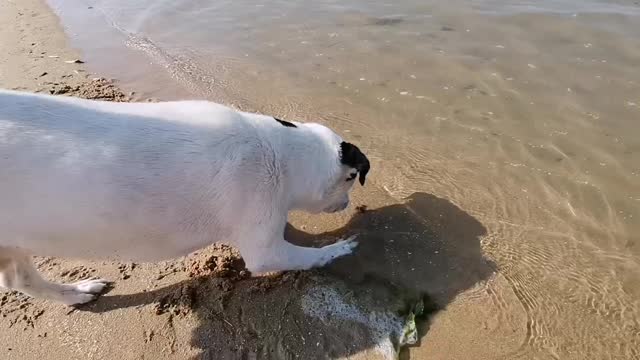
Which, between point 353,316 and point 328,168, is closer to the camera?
point 353,316

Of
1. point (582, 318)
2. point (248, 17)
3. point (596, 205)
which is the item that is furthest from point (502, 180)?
point (248, 17)

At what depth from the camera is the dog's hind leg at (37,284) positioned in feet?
13.0

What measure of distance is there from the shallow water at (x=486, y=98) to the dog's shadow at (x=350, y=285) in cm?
21

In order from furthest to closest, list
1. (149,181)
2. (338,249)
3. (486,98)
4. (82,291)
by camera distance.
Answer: (486,98) → (338,249) → (82,291) → (149,181)

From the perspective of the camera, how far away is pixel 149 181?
11.6 ft

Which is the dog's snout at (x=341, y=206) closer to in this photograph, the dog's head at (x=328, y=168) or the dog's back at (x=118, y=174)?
the dog's head at (x=328, y=168)

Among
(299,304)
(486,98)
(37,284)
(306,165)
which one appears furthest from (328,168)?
(486,98)

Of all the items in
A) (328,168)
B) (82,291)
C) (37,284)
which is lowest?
(82,291)

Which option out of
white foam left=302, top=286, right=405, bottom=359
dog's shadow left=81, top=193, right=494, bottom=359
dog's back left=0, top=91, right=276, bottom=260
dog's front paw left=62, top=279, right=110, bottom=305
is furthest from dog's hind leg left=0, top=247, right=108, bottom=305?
white foam left=302, top=286, right=405, bottom=359

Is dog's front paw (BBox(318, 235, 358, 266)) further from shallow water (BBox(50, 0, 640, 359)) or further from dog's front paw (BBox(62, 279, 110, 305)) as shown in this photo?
dog's front paw (BBox(62, 279, 110, 305))

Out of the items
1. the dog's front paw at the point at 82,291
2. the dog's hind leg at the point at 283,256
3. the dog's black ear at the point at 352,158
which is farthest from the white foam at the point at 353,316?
the dog's front paw at the point at 82,291

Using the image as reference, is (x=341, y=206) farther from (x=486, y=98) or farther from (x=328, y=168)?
(x=486, y=98)

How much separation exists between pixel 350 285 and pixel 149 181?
1762 mm

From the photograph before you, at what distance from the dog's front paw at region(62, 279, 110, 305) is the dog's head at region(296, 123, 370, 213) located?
1.73 metres
